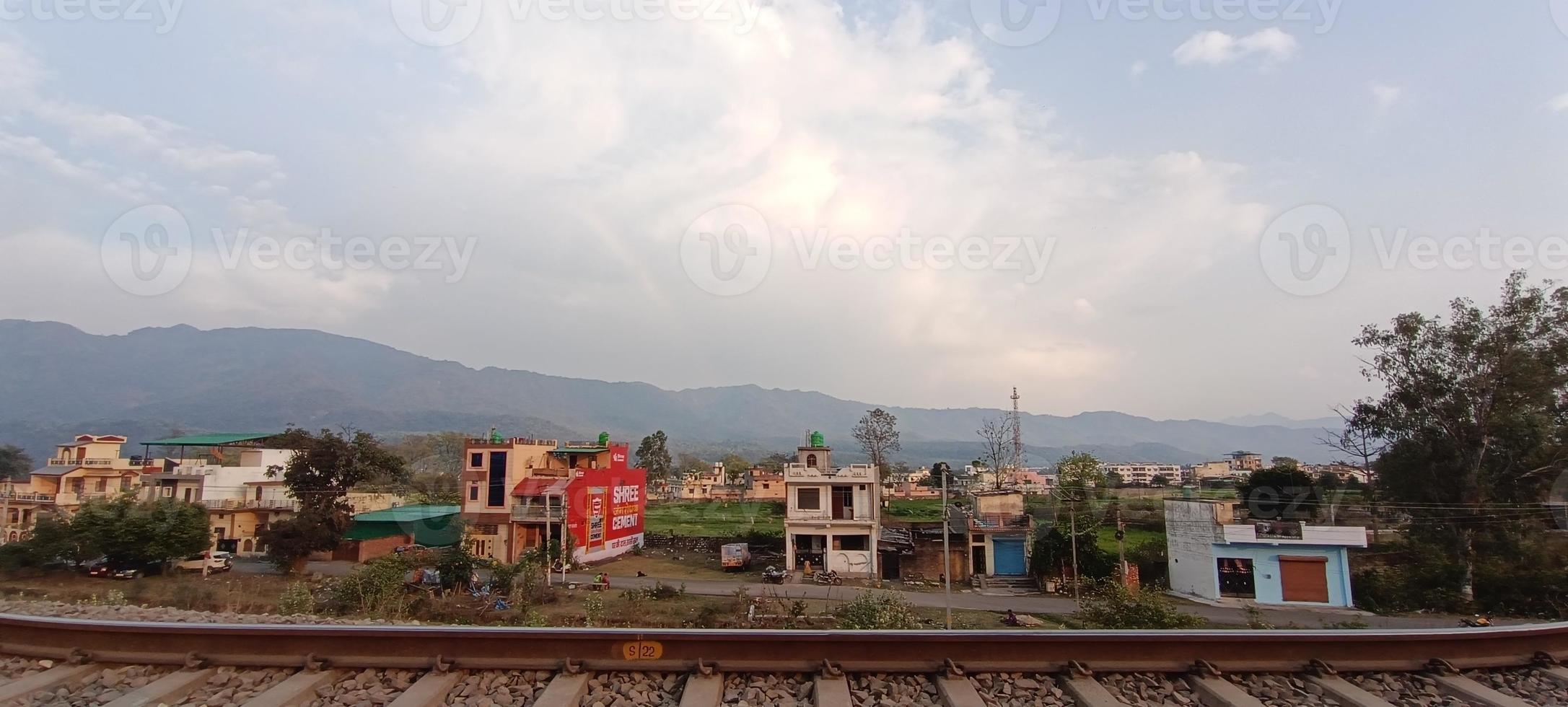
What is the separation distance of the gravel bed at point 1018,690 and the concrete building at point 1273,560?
17.0 meters

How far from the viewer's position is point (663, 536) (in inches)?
1220

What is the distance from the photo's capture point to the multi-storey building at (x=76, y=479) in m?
28.5

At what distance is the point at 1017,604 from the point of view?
722 inches

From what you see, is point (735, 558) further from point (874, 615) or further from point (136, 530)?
point (136, 530)

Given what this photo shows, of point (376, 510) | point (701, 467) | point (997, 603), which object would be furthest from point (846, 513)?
point (701, 467)

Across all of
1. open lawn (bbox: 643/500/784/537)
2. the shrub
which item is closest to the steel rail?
the shrub

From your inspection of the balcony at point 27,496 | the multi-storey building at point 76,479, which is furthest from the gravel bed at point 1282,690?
the balcony at point 27,496

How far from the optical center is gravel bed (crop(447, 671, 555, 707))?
4.23m

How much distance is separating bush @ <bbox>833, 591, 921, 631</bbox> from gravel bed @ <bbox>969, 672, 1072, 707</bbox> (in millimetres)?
4540

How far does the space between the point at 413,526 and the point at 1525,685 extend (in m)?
31.6

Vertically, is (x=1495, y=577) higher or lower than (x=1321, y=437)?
lower

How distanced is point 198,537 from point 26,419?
250m

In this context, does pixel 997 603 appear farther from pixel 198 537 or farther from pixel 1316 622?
pixel 198 537

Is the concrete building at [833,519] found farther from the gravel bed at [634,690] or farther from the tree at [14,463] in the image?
the tree at [14,463]
